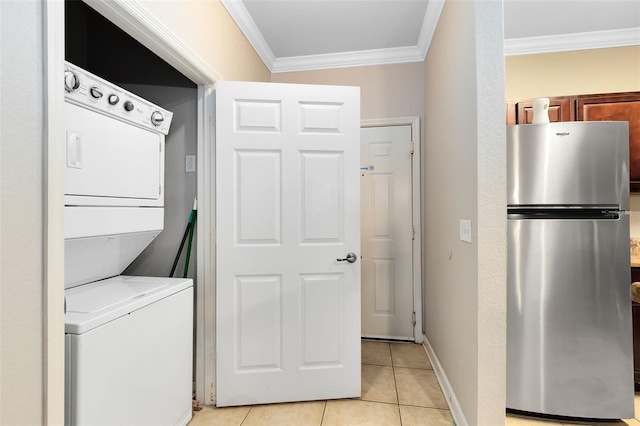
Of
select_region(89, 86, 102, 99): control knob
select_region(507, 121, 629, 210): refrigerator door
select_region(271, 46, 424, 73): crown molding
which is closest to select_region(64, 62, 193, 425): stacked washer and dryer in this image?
select_region(89, 86, 102, 99): control knob

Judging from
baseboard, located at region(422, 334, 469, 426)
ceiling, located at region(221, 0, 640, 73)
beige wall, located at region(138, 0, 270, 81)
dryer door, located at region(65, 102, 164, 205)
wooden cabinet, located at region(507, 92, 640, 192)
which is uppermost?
ceiling, located at region(221, 0, 640, 73)

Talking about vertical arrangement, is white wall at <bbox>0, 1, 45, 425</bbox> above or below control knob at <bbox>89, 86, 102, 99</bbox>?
below

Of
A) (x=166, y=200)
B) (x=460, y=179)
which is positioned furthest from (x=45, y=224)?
(x=460, y=179)

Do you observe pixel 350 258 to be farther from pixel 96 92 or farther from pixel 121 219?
pixel 96 92

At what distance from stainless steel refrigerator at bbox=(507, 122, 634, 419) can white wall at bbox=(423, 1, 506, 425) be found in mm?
358

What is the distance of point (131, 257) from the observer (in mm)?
1720

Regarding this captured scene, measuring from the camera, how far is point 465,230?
1569 mm

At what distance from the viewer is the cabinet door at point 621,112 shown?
213cm

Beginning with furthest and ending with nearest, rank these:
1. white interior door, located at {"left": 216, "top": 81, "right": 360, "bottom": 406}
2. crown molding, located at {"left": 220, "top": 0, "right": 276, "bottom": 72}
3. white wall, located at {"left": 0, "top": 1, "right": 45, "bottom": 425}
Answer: crown molding, located at {"left": 220, "top": 0, "right": 276, "bottom": 72} < white interior door, located at {"left": 216, "top": 81, "right": 360, "bottom": 406} < white wall, located at {"left": 0, "top": 1, "right": 45, "bottom": 425}

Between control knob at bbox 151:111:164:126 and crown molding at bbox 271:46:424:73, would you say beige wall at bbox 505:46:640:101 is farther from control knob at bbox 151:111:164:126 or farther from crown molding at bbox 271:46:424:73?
control knob at bbox 151:111:164:126

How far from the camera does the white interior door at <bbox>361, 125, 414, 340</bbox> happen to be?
9.26 feet

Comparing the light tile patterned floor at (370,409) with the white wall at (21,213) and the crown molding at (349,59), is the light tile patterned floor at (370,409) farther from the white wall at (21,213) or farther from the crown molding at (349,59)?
the crown molding at (349,59)

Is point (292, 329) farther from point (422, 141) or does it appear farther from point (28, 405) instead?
point (422, 141)

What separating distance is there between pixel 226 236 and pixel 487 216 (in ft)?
4.73
